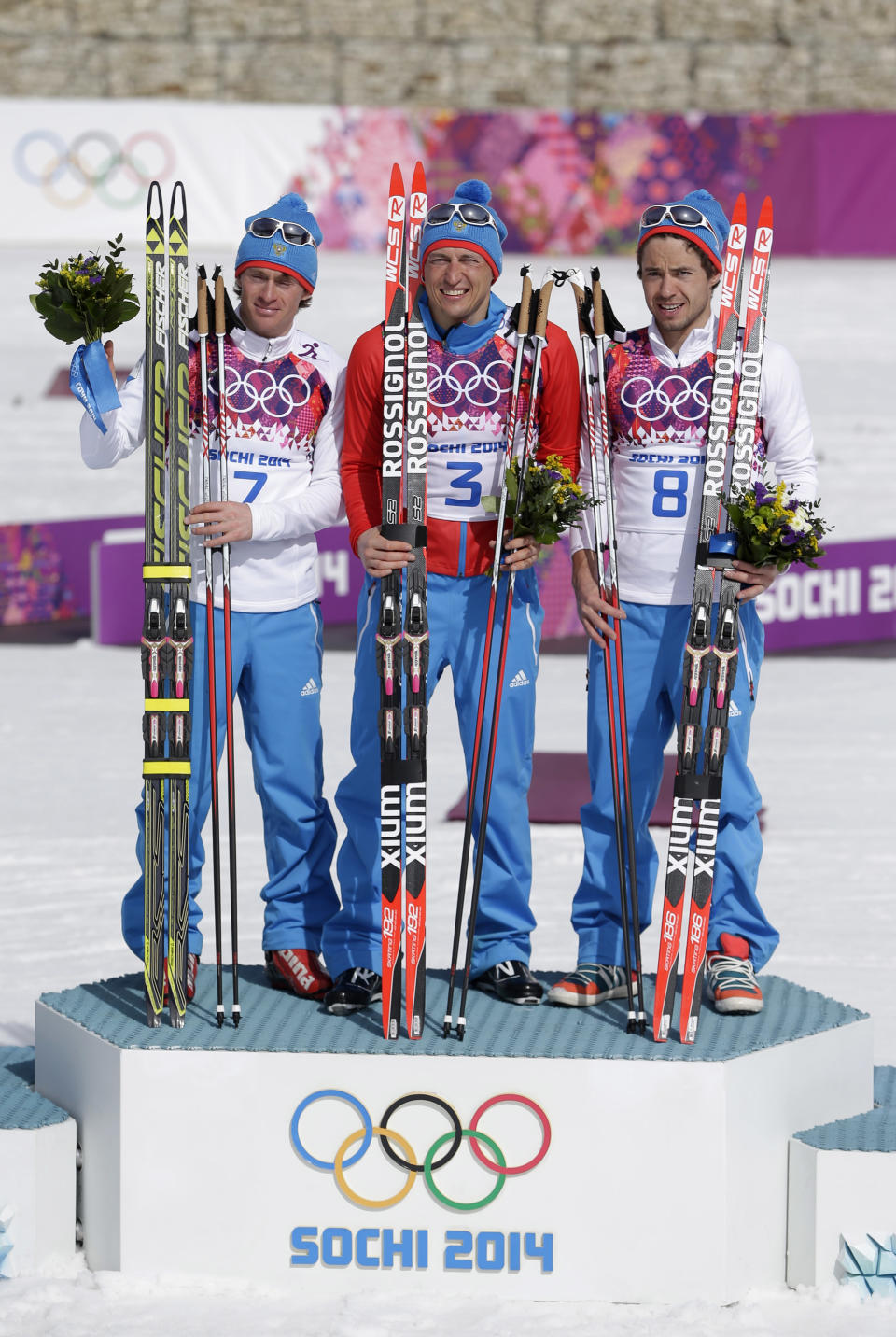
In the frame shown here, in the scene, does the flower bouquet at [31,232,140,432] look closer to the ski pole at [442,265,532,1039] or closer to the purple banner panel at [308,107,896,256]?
the ski pole at [442,265,532,1039]

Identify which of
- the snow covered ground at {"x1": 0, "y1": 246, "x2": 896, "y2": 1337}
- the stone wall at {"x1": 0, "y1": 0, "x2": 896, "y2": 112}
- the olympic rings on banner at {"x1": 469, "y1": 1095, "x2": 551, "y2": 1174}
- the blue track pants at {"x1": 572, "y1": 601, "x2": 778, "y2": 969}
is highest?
the stone wall at {"x1": 0, "y1": 0, "x2": 896, "y2": 112}

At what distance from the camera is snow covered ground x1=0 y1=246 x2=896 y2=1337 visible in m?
3.63

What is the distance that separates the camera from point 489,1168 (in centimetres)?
373

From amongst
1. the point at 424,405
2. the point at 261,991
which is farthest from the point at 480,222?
the point at 261,991

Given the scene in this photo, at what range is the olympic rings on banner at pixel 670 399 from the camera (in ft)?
13.3

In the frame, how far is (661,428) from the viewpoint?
13.4 feet

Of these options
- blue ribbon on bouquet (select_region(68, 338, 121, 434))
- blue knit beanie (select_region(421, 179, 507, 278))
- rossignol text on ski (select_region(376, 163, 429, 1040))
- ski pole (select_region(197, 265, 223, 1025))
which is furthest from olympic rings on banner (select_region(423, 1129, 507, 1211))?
blue knit beanie (select_region(421, 179, 507, 278))

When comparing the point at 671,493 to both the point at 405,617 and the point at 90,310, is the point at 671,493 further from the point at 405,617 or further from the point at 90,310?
the point at 90,310

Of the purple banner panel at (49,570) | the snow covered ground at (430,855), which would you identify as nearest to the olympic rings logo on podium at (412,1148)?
the snow covered ground at (430,855)

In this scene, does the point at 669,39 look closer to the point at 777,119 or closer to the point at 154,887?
the point at 777,119

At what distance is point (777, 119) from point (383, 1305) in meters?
16.6

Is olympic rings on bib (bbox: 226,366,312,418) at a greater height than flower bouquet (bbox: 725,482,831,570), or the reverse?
olympic rings on bib (bbox: 226,366,312,418)

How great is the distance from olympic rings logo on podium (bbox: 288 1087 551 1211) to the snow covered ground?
0.19 meters

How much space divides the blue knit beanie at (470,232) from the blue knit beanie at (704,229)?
0.31 m
